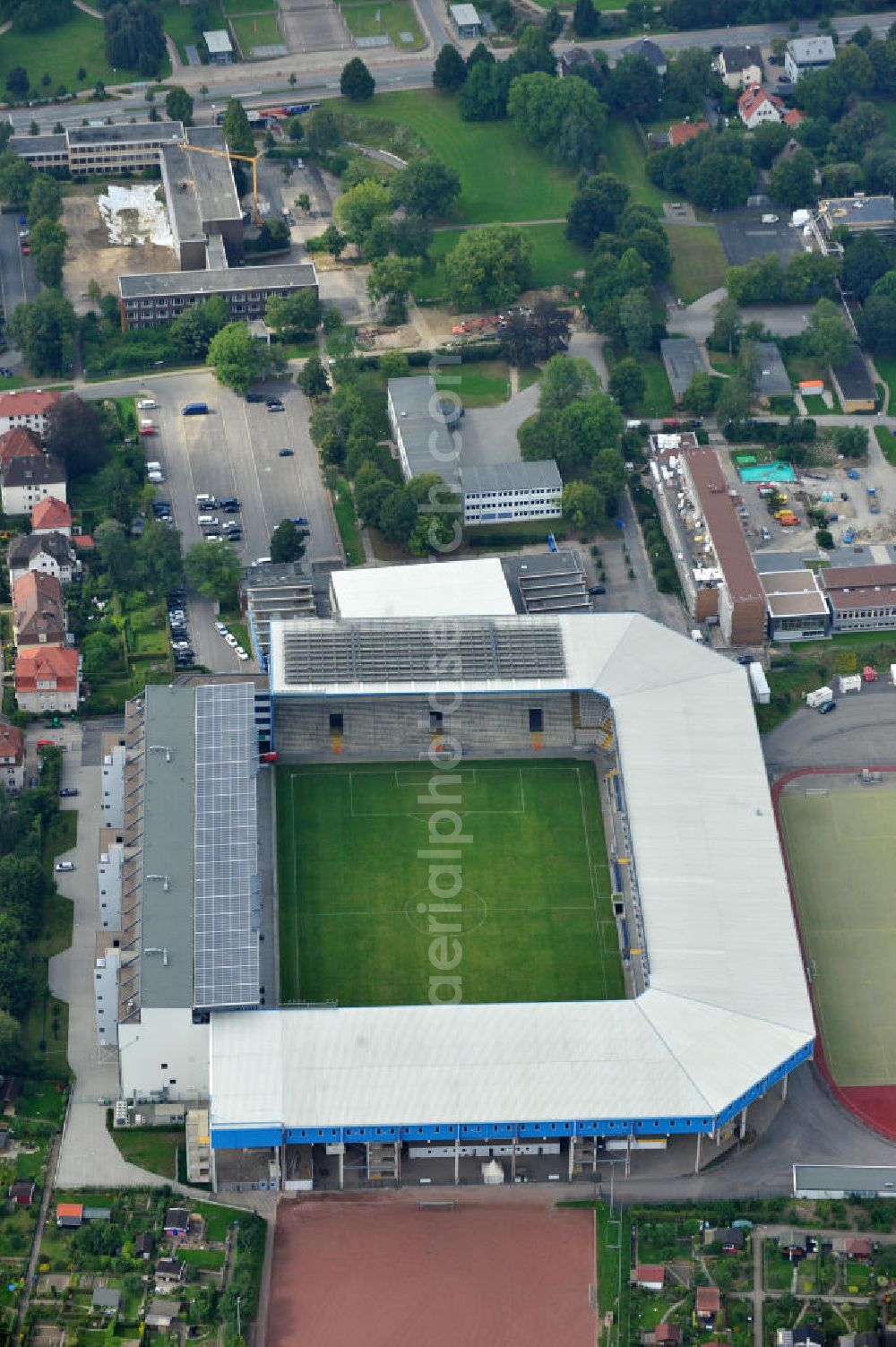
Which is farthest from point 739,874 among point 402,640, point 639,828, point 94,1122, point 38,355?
point 38,355

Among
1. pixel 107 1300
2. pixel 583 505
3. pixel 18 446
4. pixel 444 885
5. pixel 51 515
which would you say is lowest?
pixel 107 1300

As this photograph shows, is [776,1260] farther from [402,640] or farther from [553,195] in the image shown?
[553,195]

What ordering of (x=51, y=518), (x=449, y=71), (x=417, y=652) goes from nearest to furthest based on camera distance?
(x=417, y=652) → (x=51, y=518) → (x=449, y=71)

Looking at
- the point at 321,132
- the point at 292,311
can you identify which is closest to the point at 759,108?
the point at 321,132

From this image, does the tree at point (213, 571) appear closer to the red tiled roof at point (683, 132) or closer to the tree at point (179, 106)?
the tree at point (179, 106)

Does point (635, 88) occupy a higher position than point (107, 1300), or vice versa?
point (635, 88)

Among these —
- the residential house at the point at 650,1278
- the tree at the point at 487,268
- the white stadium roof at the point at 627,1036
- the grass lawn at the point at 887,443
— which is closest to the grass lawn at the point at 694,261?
the tree at the point at 487,268

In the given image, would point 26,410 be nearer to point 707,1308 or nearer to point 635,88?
point 635,88
